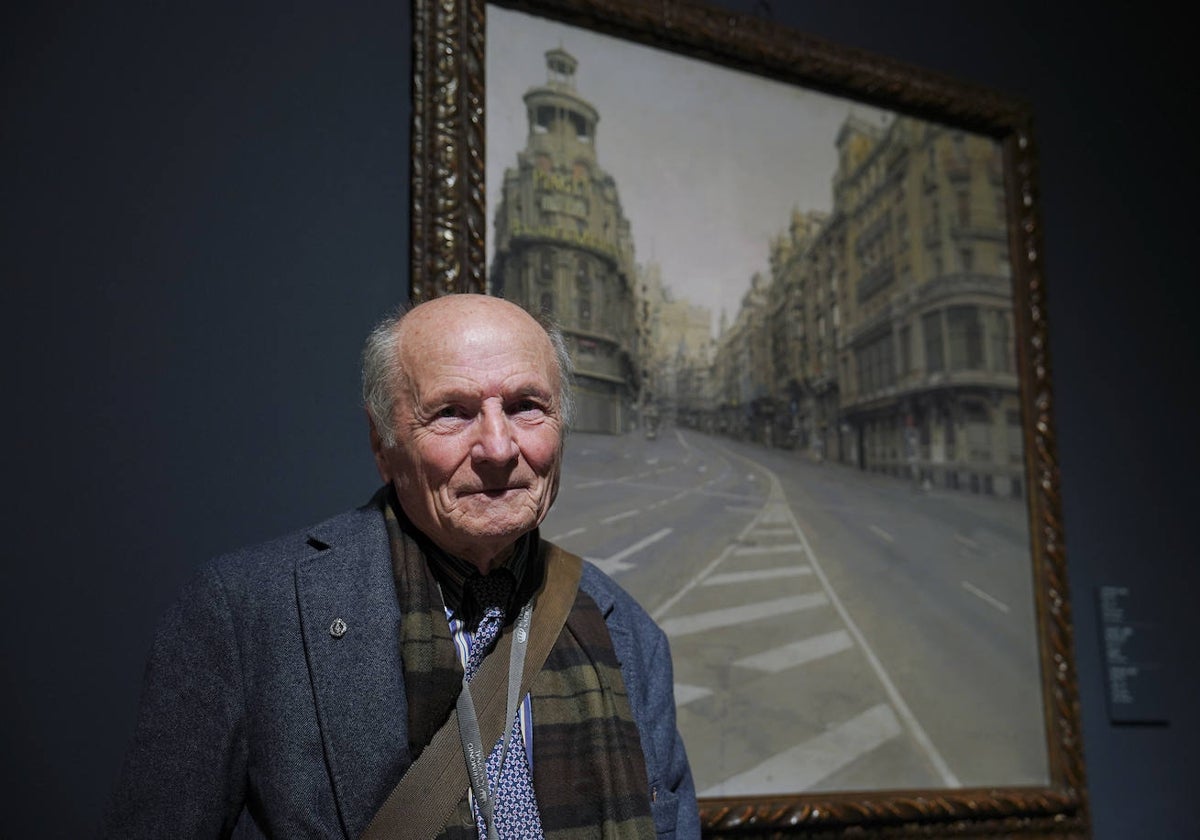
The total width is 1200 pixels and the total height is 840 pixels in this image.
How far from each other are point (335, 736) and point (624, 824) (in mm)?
352

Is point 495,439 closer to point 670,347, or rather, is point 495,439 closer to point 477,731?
point 477,731

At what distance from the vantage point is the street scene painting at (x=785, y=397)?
173 cm

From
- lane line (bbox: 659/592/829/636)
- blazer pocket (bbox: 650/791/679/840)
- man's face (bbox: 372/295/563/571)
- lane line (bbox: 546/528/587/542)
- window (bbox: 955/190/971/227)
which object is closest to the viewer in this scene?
man's face (bbox: 372/295/563/571)

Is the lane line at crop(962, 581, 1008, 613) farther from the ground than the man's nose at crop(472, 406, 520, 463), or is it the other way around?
the man's nose at crop(472, 406, 520, 463)

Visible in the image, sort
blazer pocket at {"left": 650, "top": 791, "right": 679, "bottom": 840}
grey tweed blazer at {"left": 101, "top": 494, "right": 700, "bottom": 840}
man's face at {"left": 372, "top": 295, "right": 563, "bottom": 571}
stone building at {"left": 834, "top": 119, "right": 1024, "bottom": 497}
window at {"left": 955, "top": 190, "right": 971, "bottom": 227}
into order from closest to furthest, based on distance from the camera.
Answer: grey tweed blazer at {"left": 101, "top": 494, "right": 700, "bottom": 840}, man's face at {"left": 372, "top": 295, "right": 563, "bottom": 571}, blazer pocket at {"left": 650, "top": 791, "right": 679, "bottom": 840}, stone building at {"left": 834, "top": 119, "right": 1024, "bottom": 497}, window at {"left": 955, "top": 190, "right": 971, "bottom": 227}

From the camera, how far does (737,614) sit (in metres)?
1.80

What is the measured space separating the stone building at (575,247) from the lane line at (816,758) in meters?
0.72

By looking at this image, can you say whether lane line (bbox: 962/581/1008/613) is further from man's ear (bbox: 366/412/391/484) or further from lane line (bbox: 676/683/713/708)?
man's ear (bbox: 366/412/391/484)

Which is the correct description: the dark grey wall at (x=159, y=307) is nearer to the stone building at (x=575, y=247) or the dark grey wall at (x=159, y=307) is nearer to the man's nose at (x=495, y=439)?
the stone building at (x=575, y=247)

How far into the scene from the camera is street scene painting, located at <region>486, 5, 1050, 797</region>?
1.73 meters

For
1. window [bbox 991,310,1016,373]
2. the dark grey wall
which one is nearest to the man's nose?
the dark grey wall

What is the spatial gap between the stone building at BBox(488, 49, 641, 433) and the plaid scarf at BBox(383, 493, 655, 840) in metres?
0.66

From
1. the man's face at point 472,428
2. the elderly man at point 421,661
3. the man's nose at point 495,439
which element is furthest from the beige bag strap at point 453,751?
the man's nose at point 495,439

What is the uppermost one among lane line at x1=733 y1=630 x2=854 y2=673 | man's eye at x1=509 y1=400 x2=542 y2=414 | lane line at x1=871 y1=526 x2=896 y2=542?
man's eye at x1=509 y1=400 x2=542 y2=414
